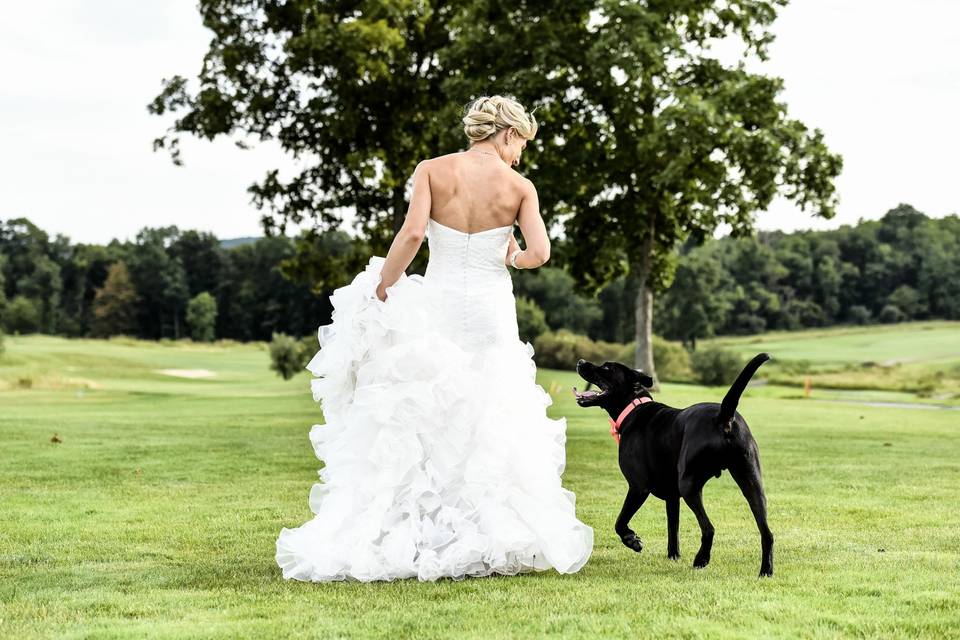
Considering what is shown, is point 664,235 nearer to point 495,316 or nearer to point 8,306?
point 495,316

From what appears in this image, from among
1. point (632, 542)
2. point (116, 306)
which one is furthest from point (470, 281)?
point (116, 306)

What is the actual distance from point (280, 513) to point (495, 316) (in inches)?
147

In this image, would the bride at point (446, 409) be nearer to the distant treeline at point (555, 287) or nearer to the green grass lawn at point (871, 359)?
the green grass lawn at point (871, 359)

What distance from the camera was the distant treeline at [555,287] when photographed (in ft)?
197

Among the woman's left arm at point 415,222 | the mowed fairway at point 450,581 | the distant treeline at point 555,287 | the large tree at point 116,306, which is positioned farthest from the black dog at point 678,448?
the large tree at point 116,306

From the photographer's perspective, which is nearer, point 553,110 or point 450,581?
point 450,581

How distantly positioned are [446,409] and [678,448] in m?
1.42

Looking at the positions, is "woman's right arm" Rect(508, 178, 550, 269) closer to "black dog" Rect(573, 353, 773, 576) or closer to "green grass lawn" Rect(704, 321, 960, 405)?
"black dog" Rect(573, 353, 773, 576)

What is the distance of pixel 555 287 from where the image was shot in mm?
64312

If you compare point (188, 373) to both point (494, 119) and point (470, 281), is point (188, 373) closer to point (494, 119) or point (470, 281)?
point (470, 281)

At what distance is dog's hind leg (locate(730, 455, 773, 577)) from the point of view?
5.61 metres

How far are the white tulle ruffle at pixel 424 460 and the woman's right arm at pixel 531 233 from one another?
0.58 metres

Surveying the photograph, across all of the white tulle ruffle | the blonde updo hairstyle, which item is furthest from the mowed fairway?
the blonde updo hairstyle

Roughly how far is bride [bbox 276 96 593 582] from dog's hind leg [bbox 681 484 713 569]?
0.67m
